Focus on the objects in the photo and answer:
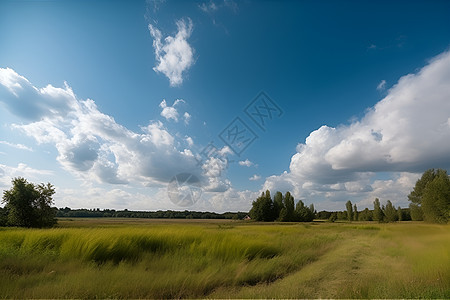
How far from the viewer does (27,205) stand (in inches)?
1066

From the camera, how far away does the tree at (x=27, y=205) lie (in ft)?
86.8

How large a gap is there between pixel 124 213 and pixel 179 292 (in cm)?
10776

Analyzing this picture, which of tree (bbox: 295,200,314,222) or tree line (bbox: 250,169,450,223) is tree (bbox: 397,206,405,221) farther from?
tree (bbox: 295,200,314,222)

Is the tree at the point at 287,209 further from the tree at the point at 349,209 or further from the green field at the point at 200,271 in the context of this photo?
the green field at the point at 200,271

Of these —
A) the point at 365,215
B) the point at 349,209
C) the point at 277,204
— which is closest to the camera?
the point at 277,204

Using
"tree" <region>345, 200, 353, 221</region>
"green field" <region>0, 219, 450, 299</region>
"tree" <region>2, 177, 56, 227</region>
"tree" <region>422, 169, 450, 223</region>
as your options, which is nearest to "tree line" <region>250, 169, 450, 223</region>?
"tree" <region>345, 200, 353, 221</region>

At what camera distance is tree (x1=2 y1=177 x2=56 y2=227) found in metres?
26.5

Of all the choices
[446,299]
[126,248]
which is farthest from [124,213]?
[446,299]

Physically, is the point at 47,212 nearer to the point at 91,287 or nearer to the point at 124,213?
the point at 91,287

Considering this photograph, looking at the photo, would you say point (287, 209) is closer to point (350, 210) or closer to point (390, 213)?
point (390, 213)

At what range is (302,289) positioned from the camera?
169 inches

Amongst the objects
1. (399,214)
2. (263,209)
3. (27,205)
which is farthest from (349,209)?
(27,205)

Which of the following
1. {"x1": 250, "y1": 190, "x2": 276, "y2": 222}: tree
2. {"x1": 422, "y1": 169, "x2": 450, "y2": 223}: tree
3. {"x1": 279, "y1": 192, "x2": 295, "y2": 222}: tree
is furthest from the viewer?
{"x1": 250, "y1": 190, "x2": 276, "y2": 222}: tree

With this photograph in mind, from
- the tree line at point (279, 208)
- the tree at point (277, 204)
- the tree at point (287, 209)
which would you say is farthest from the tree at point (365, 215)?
the tree at point (277, 204)
